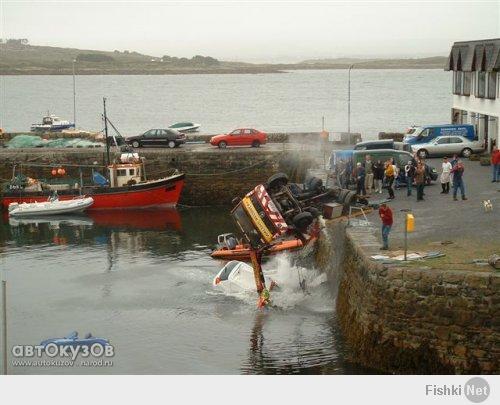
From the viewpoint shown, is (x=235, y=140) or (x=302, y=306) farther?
(x=235, y=140)

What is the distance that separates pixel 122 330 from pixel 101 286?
5378 mm

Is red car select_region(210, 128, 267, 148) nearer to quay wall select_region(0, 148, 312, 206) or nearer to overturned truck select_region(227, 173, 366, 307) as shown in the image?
quay wall select_region(0, 148, 312, 206)

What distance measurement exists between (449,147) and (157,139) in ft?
57.0

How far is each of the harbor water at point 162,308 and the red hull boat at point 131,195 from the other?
5.41 meters

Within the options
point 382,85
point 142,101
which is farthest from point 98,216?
point 382,85

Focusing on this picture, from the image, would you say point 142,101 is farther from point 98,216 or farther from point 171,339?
point 171,339

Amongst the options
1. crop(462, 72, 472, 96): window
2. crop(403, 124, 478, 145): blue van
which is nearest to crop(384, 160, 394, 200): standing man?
crop(403, 124, 478, 145): blue van

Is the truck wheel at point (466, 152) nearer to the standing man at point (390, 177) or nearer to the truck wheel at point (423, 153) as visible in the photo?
the truck wheel at point (423, 153)

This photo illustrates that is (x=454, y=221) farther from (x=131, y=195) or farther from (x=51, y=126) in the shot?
(x=51, y=126)

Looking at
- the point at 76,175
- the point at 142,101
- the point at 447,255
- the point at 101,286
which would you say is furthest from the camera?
Answer: the point at 142,101

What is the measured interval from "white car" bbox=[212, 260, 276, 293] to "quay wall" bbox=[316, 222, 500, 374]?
6895 mm

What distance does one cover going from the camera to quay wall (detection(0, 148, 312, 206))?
47969 mm

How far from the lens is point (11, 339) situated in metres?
25.4

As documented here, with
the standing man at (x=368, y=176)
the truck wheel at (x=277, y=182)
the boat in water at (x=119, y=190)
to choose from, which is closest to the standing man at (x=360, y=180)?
the standing man at (x=368, y=176)
